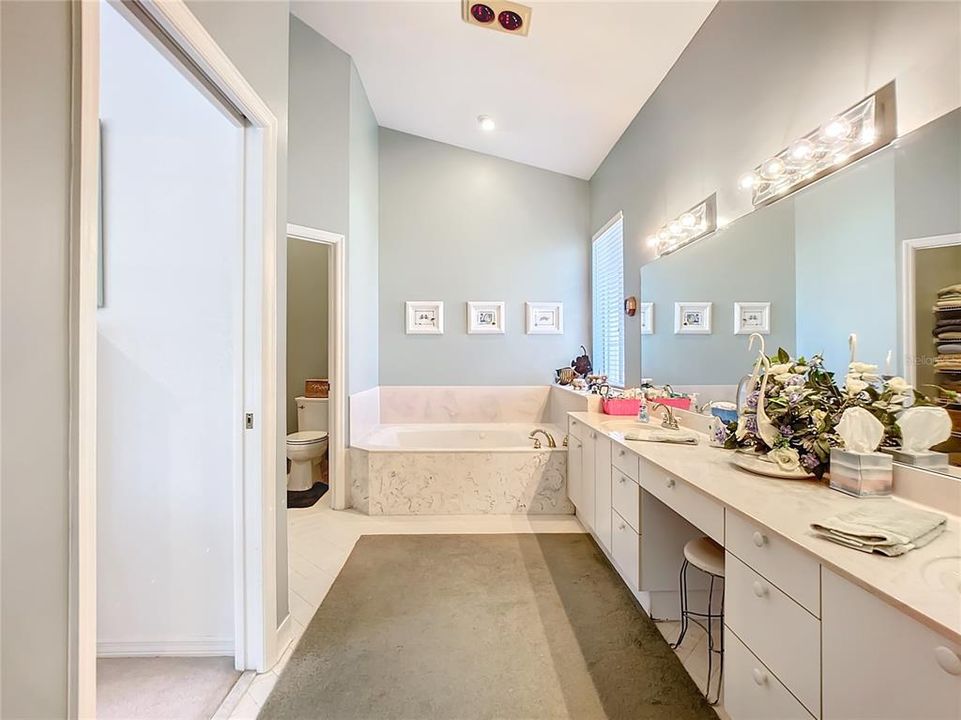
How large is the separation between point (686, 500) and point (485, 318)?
2.99 metres

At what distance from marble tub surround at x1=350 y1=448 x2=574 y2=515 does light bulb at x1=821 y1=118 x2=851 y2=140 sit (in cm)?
248

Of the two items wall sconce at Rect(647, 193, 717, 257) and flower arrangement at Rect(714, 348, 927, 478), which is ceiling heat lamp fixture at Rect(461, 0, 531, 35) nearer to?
wall sconce at Rect(647, 193, 717, 257)

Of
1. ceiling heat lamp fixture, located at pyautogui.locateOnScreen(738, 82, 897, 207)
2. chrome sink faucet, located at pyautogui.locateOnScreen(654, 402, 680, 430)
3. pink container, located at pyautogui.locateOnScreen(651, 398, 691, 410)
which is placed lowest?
chrome sink faucet, located at pyautogui.locateOnScreen(654, 402, 680, 430)

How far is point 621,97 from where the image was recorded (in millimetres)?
→ 2953

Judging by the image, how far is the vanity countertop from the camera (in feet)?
2.33

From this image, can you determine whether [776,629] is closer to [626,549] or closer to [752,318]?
[626,549]

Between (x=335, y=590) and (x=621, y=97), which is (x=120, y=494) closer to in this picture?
(x=335, y=590)

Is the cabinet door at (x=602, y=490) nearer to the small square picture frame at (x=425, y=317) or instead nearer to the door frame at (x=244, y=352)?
the door frame at (x=244, y=352)

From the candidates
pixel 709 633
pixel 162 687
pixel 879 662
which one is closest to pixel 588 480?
pixel 709 633

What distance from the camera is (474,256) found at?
13.9 ft

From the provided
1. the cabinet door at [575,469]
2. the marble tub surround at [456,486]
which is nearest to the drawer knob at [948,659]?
the cabinet door at [575,469]

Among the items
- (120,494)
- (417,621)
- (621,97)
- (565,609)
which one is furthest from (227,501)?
(621,97)

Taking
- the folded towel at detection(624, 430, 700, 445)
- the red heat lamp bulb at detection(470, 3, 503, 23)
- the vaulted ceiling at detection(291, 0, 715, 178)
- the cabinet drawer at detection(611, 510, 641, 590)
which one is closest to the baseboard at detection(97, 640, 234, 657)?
the cabinet drawer at detection(611, 510, 641, 590)

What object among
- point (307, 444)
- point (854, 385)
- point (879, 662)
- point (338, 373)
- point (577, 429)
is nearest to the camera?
point (879, 662)
